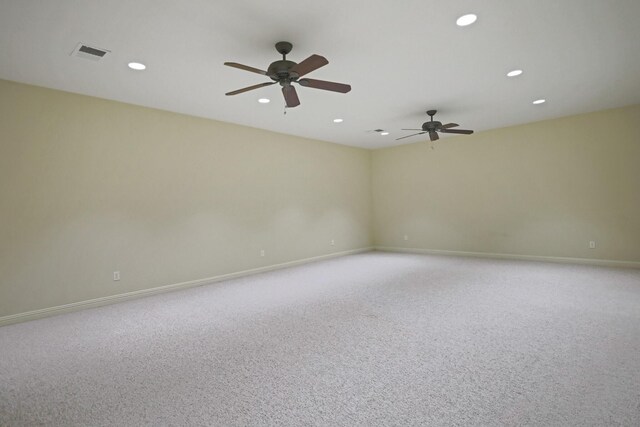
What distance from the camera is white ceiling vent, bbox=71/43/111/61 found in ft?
9.48

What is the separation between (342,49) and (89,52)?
97.5 inches

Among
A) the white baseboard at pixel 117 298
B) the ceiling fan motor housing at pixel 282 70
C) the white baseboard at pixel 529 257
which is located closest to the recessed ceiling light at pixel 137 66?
the ceiling fan motor housing at pixel 282 70

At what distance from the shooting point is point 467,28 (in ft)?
9.04

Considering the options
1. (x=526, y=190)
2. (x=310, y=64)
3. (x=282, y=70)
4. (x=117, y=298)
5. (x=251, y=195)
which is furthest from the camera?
(x=526, y=190)

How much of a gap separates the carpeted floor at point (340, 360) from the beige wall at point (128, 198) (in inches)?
23.3

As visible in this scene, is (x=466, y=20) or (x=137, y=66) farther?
(x=137, y=66)

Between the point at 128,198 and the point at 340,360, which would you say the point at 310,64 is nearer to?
the point at 340,360

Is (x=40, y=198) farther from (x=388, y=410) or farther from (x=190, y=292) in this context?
(x=388, y=410)

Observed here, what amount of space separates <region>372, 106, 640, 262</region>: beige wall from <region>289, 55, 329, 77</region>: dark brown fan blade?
5.42 meters

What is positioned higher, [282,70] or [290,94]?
[282,70]

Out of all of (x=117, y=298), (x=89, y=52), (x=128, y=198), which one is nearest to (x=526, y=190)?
(x=128, y=198)

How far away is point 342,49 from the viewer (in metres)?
3.07

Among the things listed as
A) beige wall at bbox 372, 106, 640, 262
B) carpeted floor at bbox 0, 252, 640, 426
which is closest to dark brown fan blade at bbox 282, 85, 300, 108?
carpeted floor at bbox 0, 252, 640, 426

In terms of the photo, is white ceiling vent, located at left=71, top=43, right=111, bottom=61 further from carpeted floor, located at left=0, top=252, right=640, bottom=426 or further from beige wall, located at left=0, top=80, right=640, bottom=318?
carpeted floor, located at left=0, top=252, right=640, bottom=426
